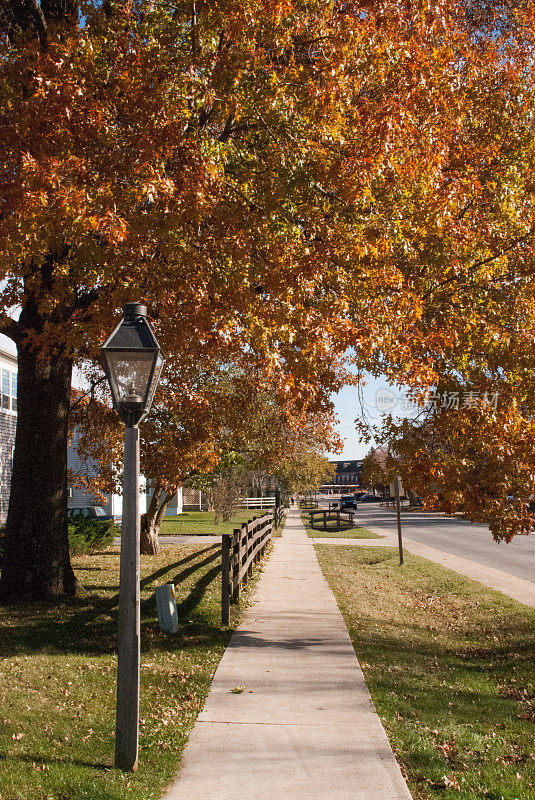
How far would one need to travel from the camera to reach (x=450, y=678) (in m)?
8.02

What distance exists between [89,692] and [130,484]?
2.91 meters

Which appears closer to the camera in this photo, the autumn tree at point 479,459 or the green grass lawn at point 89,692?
the green grass lawn at point 89,692

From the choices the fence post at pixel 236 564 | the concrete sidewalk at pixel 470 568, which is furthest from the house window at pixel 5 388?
the fence post at pixel 236 564

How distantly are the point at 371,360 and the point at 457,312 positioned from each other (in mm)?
1626

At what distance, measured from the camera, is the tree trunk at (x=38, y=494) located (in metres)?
11.3

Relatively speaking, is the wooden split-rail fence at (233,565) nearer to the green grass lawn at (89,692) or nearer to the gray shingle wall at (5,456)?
the green grass lawn at (89,692)

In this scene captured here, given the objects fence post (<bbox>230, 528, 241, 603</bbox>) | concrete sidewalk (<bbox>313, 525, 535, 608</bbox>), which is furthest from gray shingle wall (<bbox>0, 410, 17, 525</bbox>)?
fence post (<bbox>230, 528, 241, 603</bbox>)

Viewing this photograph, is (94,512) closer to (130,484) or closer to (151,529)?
(151,529)

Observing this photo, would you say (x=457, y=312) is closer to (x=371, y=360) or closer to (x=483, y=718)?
(x=371, y=360)

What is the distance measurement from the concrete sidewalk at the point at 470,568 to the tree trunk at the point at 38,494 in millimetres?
8580

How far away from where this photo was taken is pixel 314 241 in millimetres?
9438

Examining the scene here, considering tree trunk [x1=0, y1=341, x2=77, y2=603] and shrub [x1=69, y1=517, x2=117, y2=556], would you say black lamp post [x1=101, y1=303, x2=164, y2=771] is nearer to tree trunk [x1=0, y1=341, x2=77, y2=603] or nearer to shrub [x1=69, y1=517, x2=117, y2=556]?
tree trunk [x1=0, y1=341, x2=77, y2=603]

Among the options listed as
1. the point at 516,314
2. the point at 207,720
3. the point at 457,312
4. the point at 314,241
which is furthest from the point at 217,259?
the point at 207,720

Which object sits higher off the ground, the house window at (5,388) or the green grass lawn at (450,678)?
the house window at (5,388)
